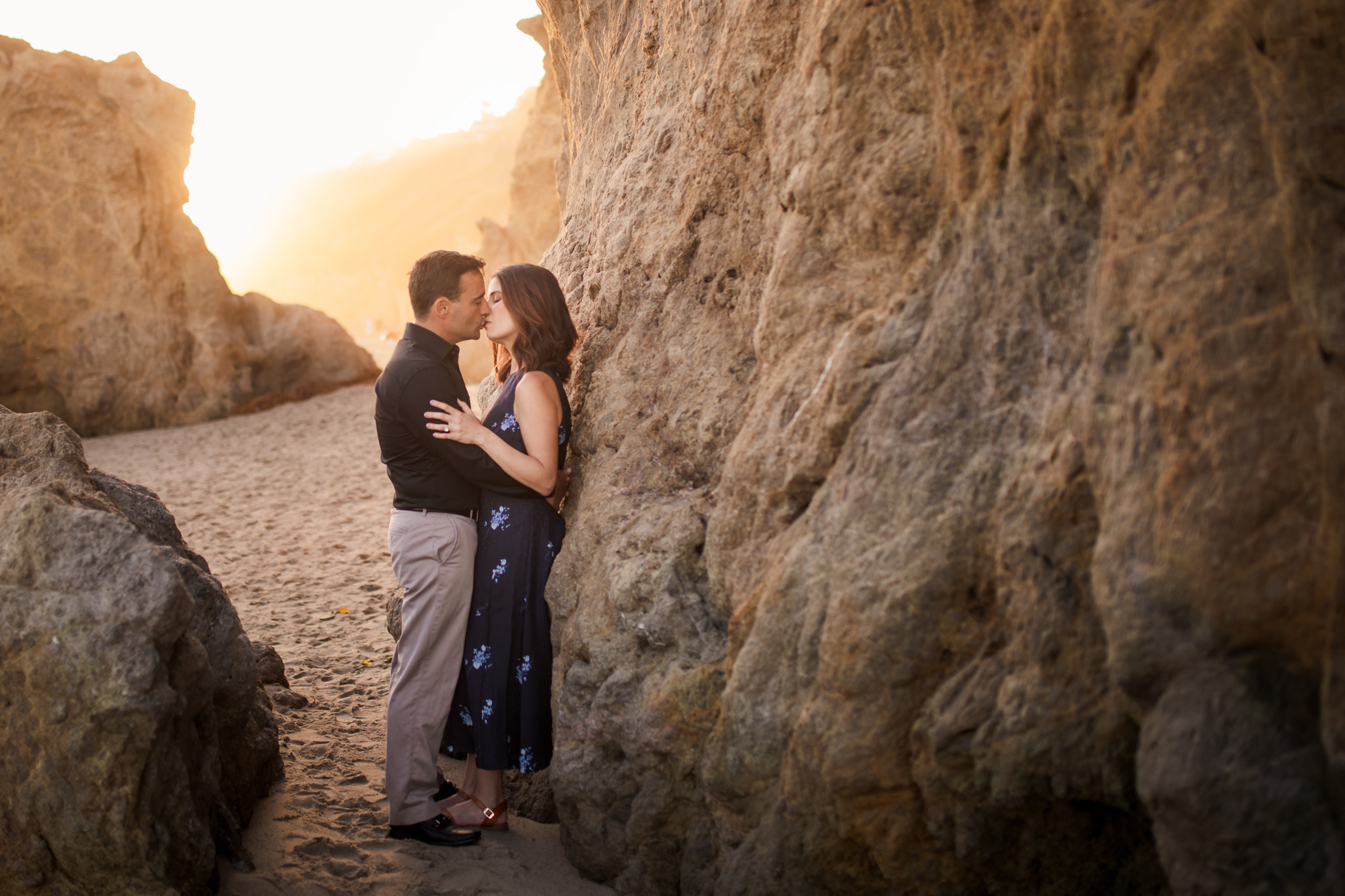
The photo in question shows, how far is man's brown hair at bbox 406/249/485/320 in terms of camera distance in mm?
3646

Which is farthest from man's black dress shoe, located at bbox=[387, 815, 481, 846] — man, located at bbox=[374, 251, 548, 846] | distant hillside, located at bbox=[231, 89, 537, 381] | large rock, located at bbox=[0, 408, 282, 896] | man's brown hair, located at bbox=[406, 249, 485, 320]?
distant hillside, located at bbox=[231, 89, 537, 381]

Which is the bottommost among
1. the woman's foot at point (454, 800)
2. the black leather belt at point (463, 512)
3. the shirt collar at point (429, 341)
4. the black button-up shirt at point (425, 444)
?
the woman's foot at point (454, 800)

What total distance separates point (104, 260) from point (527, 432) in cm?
1259

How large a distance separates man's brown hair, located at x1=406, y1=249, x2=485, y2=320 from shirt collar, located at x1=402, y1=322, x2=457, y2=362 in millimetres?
90

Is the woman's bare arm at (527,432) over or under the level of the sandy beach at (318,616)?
over

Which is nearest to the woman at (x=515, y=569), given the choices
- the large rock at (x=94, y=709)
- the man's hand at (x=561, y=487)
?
the man's hand at (x=561, y=487)

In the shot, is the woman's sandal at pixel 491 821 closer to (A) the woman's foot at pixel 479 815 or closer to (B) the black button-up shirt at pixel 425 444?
(A) the woman's foot at pixel 479 815

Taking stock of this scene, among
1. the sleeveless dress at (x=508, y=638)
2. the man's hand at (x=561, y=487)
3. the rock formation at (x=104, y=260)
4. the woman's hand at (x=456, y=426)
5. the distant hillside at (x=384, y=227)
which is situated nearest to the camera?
the woman's hand at (x=456, y=426)

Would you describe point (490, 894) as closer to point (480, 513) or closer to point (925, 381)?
point (480, 513)

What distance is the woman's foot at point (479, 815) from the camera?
3547mm

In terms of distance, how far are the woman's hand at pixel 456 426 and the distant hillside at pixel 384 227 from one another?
2967cm

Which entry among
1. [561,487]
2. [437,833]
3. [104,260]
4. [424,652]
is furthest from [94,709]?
[104,260]

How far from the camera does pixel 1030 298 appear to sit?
2.15 m

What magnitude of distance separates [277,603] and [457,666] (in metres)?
3.73
